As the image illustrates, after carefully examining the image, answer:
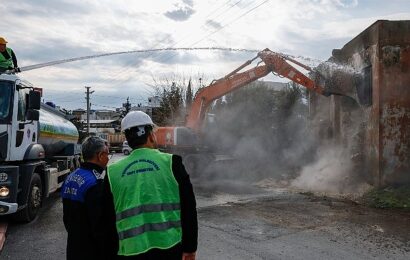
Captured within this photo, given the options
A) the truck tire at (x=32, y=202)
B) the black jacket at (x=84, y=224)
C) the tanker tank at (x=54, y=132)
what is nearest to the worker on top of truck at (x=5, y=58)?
the tanker tank at (x=54, y=132)

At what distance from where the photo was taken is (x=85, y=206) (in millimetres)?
3445

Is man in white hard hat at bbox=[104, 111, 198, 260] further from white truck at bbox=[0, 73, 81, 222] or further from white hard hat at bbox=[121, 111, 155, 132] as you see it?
white truck at bbox=[0, 73, 81, 222]

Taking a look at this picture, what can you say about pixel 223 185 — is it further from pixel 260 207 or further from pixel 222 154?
pixel 260 207

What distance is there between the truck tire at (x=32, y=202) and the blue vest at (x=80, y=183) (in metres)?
6.06

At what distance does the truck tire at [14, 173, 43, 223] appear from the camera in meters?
9.17

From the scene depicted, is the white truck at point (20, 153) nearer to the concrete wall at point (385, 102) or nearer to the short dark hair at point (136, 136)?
the short dark hair at point (136, 136)

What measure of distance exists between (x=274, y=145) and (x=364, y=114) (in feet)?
21.5

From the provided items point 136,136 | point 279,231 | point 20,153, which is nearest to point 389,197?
Answer: point 279,231

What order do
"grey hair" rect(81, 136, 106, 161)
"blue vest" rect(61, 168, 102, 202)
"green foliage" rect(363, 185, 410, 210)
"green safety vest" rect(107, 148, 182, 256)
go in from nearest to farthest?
"green safety vest" rect(107, 148, 182, 256), "blue vest" rect(61, 168, 102, 202), "grey hair" rect(81, 136, 106, 161), "green foliage" rect(363, 185, 410, 210)

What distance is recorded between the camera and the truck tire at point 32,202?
9.17 metres

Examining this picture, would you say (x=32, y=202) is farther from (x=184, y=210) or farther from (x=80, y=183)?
(x=184, y=210)

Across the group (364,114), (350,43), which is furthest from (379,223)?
(350,43)

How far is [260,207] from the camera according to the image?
35.6 feet

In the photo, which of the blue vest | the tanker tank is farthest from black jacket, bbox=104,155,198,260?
the tanker tank
